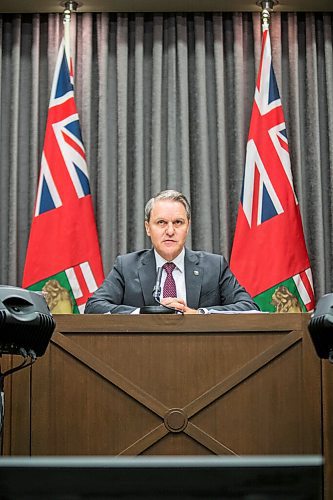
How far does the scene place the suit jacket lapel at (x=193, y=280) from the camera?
3.86 metres

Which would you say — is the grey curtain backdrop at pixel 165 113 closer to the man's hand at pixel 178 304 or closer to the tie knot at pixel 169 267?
the tie knot at pixel 169 267

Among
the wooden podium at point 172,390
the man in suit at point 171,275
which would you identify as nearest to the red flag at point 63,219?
the man in suit at point 171,275

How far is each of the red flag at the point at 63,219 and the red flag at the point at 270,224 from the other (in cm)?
93

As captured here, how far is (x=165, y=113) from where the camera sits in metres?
5.59

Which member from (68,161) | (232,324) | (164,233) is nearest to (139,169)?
(68,161)

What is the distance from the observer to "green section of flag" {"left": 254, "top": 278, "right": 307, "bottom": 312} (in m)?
4.95

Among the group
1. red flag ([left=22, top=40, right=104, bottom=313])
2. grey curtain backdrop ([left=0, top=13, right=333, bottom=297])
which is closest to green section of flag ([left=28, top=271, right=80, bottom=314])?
red flag ([left=22, top=40, right=104, bottom=313])

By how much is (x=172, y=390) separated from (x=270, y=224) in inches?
84.5

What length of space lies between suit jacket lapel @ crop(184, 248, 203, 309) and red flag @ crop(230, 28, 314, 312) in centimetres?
108

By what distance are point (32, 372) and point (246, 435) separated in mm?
852

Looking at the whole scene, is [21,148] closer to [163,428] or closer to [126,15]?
[126,15]

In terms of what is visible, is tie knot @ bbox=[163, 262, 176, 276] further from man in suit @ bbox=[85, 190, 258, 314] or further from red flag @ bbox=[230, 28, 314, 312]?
red flag @ bbox=[230, 28, 314, 312]

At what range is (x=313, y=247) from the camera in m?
5.44

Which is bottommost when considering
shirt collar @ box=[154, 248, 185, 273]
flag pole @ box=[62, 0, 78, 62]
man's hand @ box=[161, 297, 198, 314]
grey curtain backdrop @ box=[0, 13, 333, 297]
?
man's hand @ box=[161, 297, 198, 314]
